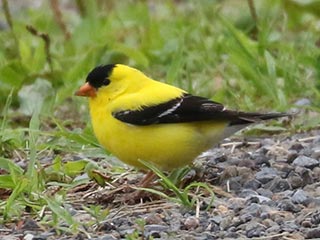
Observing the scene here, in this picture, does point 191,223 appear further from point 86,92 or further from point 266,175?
point 86,92

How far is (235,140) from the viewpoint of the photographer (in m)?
5.68

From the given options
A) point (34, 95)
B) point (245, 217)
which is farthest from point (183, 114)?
point (34, 95)

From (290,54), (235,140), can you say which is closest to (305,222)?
A: (235,140)

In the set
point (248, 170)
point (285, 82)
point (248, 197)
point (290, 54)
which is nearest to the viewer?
point (248, 197)

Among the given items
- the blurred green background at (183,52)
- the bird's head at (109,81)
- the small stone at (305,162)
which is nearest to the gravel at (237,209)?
the small stone at (305,162)

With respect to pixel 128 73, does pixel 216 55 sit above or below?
below

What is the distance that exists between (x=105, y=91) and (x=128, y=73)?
0.15 metres

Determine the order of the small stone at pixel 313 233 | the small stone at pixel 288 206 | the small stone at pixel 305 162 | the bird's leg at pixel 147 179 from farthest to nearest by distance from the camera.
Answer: the small stone at pixel 305 162
the bird's leg at pixel 147 179
the small stone at pixel 288 206
the small stone at pixel 313 233

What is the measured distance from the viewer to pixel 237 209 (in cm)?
435

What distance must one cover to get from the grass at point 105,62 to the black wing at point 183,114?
0.31 metres

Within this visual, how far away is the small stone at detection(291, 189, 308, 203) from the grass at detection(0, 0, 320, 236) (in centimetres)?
43

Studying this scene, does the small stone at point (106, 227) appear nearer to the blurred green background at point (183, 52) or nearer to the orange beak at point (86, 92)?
the orange beak at point (86, 92)

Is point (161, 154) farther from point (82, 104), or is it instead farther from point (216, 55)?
point (216, 55)

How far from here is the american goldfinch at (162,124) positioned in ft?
15.4
